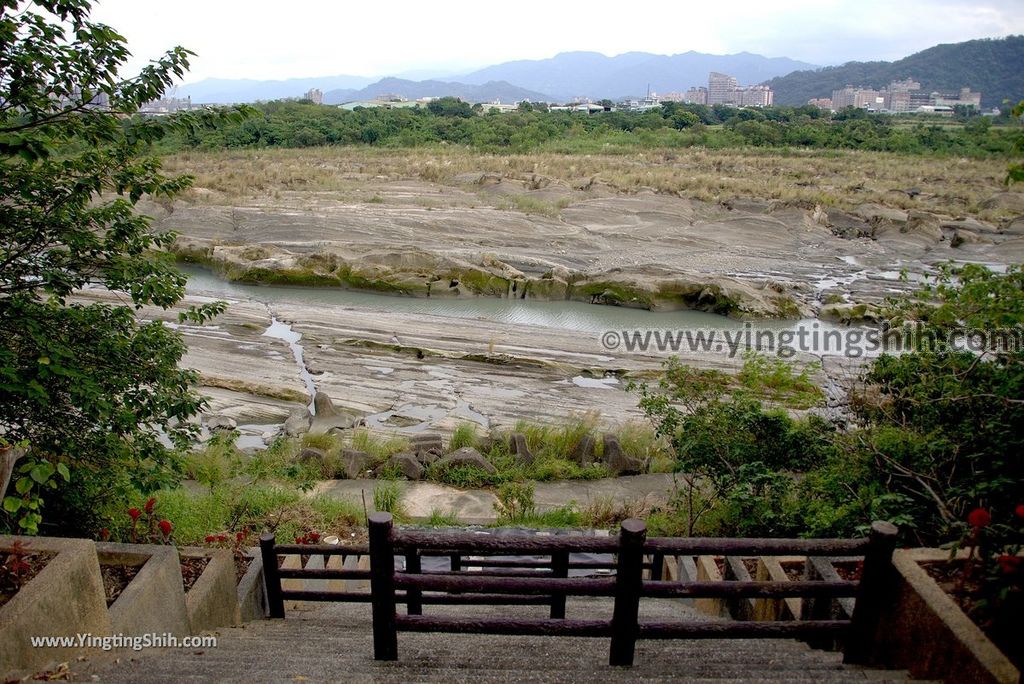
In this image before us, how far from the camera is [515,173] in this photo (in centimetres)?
3481

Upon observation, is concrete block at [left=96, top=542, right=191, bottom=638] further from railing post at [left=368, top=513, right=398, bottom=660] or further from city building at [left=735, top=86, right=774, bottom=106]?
city building at [left=735, top=86, right=774, bottom=106]

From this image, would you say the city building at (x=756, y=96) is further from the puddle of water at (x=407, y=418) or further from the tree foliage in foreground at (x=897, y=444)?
the tree foliage in foreground at (x=897, y=444)

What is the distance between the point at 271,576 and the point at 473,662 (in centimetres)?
183

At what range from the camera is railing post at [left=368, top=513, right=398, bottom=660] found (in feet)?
10.7

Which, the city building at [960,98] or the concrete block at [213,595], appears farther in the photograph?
the city building at [960,98]

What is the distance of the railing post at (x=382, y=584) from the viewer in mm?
3254

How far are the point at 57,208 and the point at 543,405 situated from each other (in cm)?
850

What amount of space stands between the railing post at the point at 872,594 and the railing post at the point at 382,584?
6.68ft

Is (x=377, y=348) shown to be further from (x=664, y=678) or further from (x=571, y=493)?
(x=664, y=678)

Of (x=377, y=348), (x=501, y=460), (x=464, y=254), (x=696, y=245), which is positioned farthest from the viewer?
(x=696, y=245)

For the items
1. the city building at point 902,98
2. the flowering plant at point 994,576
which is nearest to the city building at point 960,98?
the city building at point 902,98

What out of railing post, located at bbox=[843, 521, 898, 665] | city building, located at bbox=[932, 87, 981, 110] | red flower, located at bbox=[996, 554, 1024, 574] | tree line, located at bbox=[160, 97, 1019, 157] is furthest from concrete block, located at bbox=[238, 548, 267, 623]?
city building, located at bbox=[932, 87, 981, 110]

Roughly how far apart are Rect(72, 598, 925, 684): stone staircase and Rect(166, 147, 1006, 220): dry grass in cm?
2481

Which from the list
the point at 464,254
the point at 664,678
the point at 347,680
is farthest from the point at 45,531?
the point at 464,254
